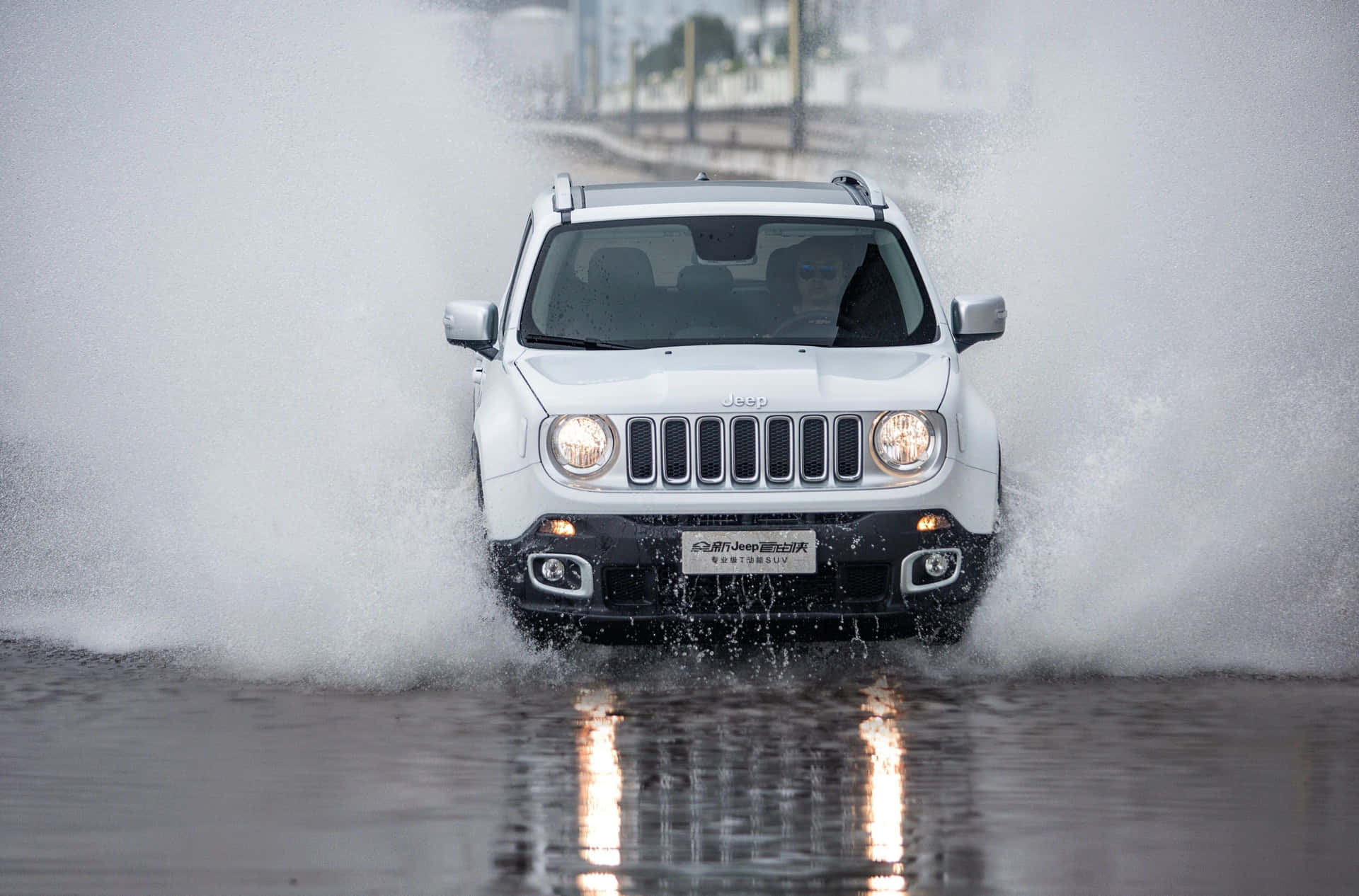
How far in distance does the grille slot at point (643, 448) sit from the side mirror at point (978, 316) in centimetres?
163

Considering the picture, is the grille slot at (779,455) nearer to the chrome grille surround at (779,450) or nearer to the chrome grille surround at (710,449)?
the chrome grille surround at (779,450)

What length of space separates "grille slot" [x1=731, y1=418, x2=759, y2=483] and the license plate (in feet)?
0.75

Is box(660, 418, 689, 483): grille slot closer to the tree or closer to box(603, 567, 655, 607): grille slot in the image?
box(603, 567, 655, 607): grille slot

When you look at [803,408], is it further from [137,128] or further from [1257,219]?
[137,128]

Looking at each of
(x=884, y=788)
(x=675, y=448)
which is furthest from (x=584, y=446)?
(x=884, y=788)

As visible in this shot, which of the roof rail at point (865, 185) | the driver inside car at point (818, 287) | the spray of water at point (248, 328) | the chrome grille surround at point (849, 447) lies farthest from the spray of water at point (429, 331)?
the roof rail at point (865, 185)

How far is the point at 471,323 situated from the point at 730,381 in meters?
1.30

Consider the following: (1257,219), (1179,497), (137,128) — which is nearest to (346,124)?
(137,128)

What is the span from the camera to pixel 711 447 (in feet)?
26.0

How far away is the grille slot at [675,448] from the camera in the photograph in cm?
788

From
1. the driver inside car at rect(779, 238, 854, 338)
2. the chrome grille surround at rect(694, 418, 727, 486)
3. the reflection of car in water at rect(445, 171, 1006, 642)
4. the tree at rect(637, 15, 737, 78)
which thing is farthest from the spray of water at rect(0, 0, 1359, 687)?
the tree at rect(637, 15, 737, 78)

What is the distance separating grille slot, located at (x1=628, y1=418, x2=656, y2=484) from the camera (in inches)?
310

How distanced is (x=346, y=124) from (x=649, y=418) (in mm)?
11426

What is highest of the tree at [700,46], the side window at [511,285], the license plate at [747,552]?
the tree at [700,46]
